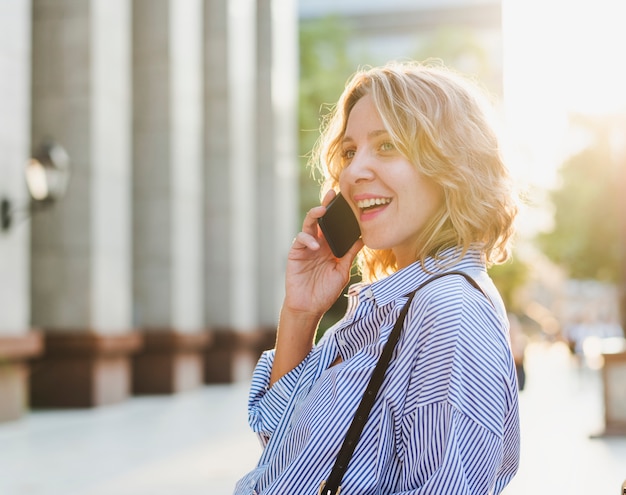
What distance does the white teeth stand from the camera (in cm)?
241

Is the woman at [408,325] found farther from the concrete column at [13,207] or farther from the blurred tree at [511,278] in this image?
the blurred tree at [511,278]

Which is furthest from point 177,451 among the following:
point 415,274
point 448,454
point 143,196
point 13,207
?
point 143,196

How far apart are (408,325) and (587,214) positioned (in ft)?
154

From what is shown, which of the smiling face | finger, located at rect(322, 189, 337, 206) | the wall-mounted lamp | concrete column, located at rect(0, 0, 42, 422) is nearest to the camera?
the smiling face

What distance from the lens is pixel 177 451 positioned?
10766 mm

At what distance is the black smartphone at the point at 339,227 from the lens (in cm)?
285

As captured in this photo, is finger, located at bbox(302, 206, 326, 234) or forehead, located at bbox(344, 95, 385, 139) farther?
finger, located at bbox(302, 206, 326, 234)

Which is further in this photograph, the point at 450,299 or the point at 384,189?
the point at 384,189

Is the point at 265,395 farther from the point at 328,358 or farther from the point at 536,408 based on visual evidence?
the point at 536,408

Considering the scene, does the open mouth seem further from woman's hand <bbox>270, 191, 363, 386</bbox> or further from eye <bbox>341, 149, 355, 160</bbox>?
woman's hand <bbox>270, 191, 363, 386</bbox>

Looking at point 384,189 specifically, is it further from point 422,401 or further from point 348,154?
point 422,401

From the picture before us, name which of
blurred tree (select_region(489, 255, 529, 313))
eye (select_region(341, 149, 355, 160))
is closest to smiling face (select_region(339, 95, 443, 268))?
eye (select_region(341, 149, 355, 160))

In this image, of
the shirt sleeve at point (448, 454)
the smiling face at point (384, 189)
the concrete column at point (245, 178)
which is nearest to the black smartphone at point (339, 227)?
the smiling face at point (384, 189)

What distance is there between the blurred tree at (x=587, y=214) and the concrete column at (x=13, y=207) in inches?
1360
